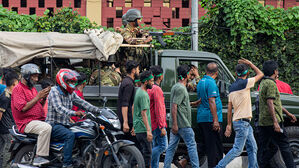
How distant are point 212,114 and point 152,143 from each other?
3.86 ft

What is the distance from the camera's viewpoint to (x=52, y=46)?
899cm

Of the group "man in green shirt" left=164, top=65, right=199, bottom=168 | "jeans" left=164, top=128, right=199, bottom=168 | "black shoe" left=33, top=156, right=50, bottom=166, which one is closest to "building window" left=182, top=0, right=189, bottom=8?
"man in green shirt" left=164, top=65, right=199, bottom=168

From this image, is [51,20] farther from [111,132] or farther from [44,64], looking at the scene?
[111,132]

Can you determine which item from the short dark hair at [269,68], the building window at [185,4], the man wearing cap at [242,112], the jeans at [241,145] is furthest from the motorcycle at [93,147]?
the building window at [185,4]

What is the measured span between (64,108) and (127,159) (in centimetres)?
119

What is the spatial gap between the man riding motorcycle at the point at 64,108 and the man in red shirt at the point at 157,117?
1.04 m

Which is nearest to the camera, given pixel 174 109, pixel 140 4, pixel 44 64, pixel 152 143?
pixel 174 109

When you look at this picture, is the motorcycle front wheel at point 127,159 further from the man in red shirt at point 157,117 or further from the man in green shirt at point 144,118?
the man in red shirt at point 157,117

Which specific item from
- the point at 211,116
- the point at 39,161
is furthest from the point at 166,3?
the point at 39,161

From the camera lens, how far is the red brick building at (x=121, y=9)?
618 inches

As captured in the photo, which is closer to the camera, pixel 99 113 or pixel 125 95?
pixel 99 113

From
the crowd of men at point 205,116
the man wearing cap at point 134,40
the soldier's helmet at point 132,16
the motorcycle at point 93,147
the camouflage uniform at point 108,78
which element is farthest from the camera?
the soldier's helmet at point 132,16

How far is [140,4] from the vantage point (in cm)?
1605

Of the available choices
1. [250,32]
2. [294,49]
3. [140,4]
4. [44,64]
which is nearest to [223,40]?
[250,32]
